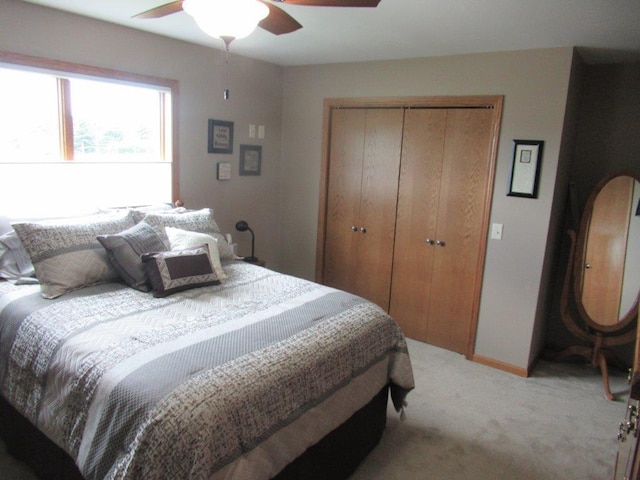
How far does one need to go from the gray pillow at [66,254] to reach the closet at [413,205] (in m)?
2.11

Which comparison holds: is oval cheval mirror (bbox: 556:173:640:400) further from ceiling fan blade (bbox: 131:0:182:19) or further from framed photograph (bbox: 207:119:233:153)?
ceiling fan blade (bbox: 131:0:182:19)

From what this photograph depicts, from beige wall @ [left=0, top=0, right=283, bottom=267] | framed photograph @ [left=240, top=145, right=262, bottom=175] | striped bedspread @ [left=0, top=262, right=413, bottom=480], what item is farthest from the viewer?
framed photograph @ [left=240, top=145, right=262, bottom=175]

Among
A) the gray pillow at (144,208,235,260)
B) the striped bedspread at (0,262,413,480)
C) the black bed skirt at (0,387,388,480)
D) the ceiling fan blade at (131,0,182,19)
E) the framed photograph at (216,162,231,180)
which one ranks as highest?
the ceiling fan blade at (131,0,182,19)

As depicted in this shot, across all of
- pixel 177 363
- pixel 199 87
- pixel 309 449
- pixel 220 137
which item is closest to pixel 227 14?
pixel 177 363

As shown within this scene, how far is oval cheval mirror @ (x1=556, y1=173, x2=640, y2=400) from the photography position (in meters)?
3.26

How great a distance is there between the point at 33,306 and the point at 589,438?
3043 mm

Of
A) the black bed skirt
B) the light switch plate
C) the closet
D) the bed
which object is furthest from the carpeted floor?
the light switch plate

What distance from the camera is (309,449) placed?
6.24 ft

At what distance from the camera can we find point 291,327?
2.05m

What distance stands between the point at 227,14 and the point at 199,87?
6.51 feet

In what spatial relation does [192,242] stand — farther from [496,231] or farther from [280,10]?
[496,231]

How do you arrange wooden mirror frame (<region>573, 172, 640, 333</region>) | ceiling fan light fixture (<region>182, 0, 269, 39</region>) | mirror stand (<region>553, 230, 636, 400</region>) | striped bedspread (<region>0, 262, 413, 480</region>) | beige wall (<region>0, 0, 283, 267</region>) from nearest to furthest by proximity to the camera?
striped bedspread (<region>0, 262, 413, 480</region>), ceiling fan light fixture (<region>182, 0, 269, 39</region>), beige wall (<region>0, 0, 283, 267</region>), wooden mirror frame (<region>573, 172, 640, 333</region>), mirror stand (<region>553, 230, 636, 400</region>)

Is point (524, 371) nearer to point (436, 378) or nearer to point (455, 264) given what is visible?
point (436, 378)

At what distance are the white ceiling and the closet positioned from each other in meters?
0.49
